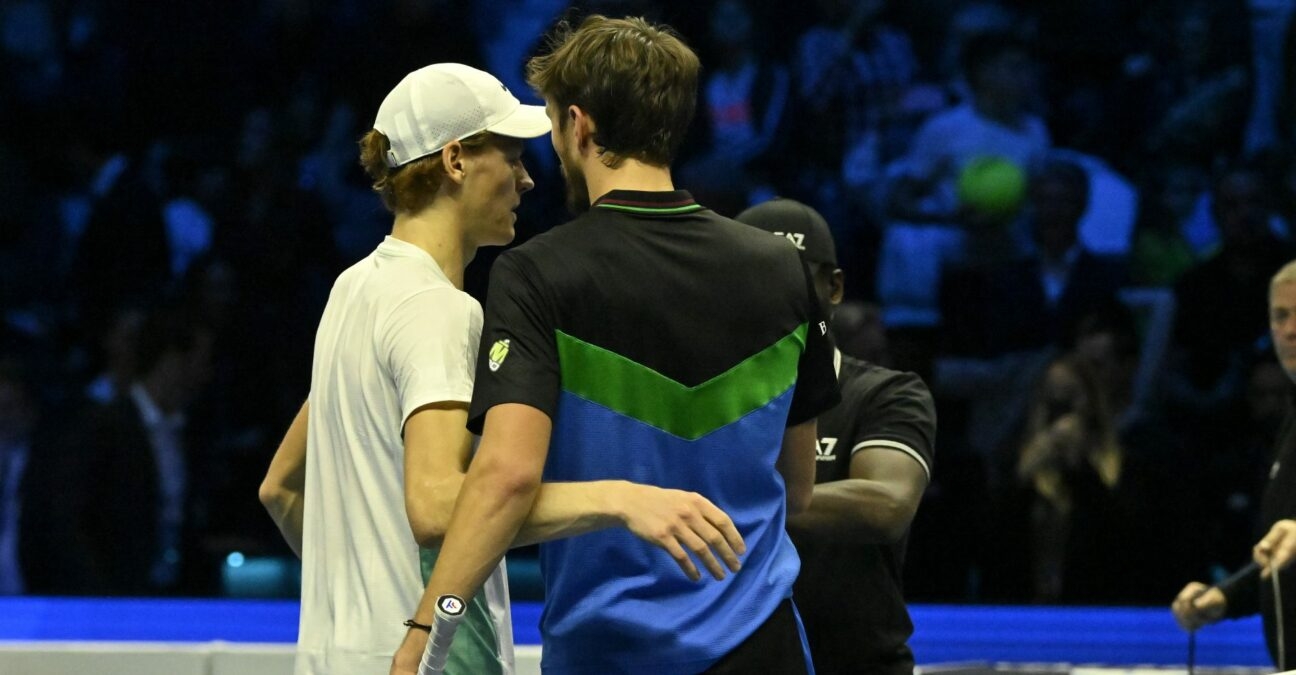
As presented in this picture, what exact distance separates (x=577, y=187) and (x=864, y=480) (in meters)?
0.76

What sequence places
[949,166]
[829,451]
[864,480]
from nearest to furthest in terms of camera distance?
[864,480] < [829,451] < [949,166]

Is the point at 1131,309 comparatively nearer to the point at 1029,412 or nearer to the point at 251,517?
the point at 1029,412

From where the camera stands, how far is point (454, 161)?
217 cm

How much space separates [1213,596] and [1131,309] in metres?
2.36

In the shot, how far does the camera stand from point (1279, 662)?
3.50 metres

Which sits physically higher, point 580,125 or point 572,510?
point 580,125

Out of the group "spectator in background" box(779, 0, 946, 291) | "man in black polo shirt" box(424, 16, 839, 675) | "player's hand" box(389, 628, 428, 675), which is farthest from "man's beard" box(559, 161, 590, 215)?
"spectator in background" box(779, 0, 946, 291)

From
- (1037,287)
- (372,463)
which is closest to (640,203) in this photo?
(372,463)

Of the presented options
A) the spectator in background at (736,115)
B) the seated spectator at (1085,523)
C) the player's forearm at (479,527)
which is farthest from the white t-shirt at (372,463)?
the spectator in background at (736,115)

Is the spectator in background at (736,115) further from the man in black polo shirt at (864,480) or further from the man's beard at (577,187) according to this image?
the man's beard at (577,187)

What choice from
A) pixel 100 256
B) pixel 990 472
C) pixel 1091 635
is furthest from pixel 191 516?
pixel 1091 635

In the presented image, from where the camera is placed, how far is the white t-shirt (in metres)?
2.04

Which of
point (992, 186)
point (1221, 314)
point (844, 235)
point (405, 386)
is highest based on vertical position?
point (405, 386)

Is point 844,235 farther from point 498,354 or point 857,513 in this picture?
point 498,354
